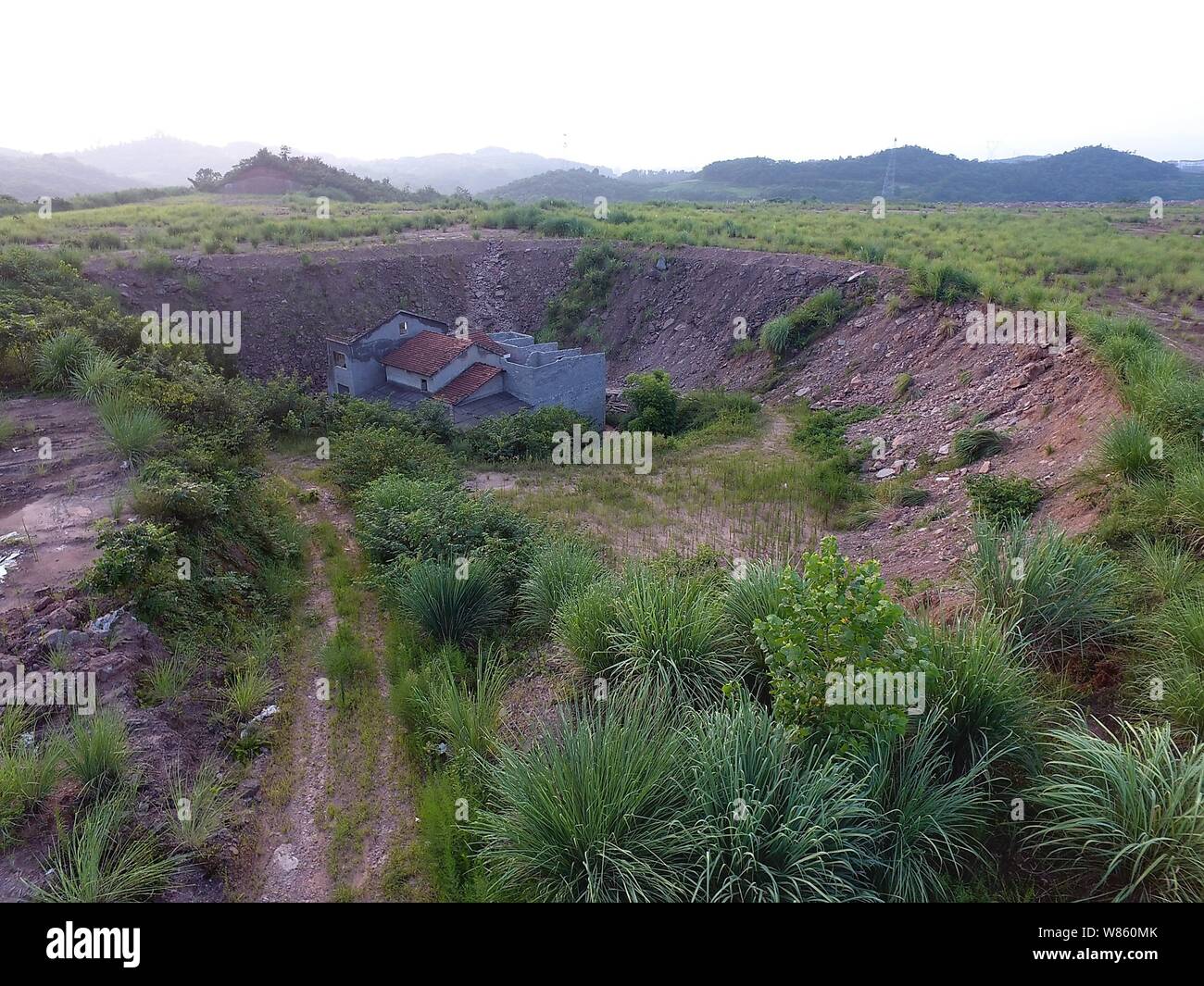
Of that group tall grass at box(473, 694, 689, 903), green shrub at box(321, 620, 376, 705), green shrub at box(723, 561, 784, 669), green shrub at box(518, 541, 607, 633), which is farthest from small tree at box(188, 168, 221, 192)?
tall grass at box(473, 694, 689, 903)

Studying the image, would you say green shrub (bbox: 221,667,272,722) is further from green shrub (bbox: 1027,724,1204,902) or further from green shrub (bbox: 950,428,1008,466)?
green shrub (bbox: 950,428,1008,466)

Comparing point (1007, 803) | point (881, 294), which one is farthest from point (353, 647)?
point (881, 294)

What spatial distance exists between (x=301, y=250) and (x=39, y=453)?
2027 cm

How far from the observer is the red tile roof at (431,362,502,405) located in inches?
746

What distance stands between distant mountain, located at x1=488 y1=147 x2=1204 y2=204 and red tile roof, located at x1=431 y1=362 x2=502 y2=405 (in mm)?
48681

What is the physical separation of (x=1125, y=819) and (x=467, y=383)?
57.9 ft

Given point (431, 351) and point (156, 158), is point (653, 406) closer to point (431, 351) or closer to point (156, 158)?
point (431, 351)

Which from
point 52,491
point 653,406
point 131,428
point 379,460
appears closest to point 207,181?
point 653,406

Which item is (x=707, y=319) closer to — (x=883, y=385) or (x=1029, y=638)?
(x=883, y=385)

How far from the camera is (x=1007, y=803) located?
4.38 metres

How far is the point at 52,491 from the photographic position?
9.15 m

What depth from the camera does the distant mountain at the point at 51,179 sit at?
6812cm
